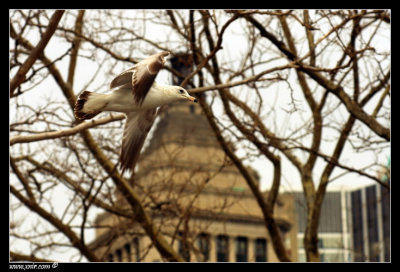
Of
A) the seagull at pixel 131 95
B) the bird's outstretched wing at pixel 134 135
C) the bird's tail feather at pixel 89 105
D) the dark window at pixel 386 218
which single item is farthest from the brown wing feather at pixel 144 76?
the dark window at pixel 386 218

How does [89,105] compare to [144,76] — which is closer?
[144,76]

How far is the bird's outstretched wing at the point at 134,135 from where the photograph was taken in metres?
9.71

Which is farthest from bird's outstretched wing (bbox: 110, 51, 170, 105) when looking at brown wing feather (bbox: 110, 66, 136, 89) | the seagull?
brown wing feather (bbox: 110, 66, 136, 89)

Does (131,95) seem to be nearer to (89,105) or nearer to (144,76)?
(89,105)

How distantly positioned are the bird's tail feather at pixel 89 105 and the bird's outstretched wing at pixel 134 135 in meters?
1.01

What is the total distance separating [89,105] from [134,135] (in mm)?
1273

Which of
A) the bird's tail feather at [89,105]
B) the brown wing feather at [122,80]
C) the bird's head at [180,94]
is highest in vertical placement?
the brown wing feather at [122,80]

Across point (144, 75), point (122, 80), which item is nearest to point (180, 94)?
point (122, 80)

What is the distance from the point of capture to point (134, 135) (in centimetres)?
990

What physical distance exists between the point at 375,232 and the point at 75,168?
5191 inches

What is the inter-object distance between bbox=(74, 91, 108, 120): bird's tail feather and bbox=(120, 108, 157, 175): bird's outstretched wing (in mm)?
1013

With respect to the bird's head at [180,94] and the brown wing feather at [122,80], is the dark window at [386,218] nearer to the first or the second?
the bird's head at [180,94]
